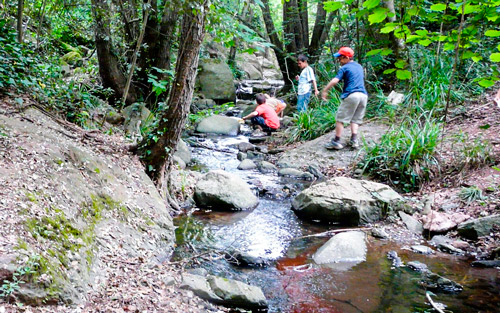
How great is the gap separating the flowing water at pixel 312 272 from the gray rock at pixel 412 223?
0.61 meters

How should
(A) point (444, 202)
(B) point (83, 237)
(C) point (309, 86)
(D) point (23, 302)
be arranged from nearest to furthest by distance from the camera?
(D) point (23, 302), (B) point (83, 237), (A) point (444, 202), (C) point (309, 86)

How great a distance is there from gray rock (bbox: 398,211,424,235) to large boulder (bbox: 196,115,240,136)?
18.9ft

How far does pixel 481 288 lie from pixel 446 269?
0.42m

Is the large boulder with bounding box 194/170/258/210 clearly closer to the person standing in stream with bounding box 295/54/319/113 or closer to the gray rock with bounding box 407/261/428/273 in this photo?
the gray rock with bounding box 407/261/428/273

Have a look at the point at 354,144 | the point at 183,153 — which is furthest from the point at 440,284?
the point at 183,153

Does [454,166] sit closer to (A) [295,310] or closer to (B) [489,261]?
(B) [489,261]

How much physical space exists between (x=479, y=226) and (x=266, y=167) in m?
3.74

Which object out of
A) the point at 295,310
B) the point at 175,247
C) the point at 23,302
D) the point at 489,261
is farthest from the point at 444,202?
the point at 23,302

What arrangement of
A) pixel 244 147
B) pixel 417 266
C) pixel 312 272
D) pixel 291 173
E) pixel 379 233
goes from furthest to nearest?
pixel 244 147
pixel 291 173
pixel 379 233
pixel 417 266
pixel 312 272

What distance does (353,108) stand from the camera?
7648 millimetres

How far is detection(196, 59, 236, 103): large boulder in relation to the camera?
14.0m

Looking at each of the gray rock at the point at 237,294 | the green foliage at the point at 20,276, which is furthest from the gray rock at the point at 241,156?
the green foliage at the point at 20,276

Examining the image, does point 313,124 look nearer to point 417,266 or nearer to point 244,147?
point 244,147

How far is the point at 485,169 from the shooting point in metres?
5.96
